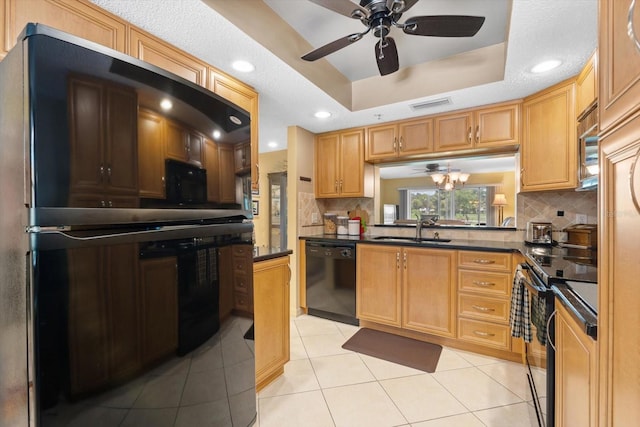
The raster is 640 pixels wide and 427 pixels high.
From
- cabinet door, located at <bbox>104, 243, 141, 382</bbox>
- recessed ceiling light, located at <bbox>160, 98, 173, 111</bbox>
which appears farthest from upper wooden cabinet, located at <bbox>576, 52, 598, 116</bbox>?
cabinet door, located at <bbox>104, 243, 141, 382</bbox>

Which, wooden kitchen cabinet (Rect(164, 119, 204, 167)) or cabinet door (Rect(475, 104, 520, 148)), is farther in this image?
cabinet door (Rect(475, 104, 520, 148))

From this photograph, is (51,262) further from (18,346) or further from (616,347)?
(616,347)

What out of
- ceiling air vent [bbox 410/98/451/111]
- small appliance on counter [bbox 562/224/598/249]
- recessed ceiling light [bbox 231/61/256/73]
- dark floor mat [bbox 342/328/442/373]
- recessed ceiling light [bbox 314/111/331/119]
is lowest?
dark floor mat [bbox 342/328/442/373]

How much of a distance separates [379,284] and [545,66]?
7.12 feet

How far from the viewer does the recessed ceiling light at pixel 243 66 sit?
193cm

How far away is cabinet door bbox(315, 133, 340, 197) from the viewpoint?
3.43 metres

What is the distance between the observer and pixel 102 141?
78 cm

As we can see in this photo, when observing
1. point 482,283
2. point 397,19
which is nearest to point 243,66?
point 397,19

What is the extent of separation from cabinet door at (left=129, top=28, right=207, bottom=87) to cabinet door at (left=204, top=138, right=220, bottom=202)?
0.81 metres

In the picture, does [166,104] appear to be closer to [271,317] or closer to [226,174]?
[226,174]

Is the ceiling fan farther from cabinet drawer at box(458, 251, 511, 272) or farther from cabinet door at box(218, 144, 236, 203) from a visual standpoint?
cabinet drawer at box(458, 251, 511, 272)

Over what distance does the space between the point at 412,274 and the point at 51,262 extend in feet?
8.17

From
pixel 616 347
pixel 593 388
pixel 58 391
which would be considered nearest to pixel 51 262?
pixel 58 391

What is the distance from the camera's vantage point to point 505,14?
6.20ft
